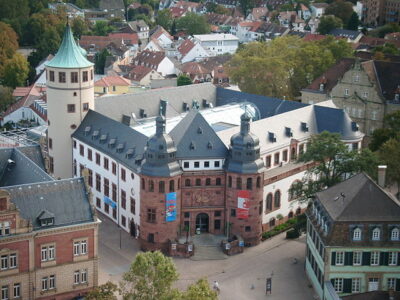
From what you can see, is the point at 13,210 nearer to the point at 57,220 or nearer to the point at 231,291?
the point at 57,220

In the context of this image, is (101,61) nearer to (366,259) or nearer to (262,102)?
(262,102)

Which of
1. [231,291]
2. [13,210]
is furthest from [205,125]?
[13,210]

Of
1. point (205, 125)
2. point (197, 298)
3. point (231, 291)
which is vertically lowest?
point (231, 291)

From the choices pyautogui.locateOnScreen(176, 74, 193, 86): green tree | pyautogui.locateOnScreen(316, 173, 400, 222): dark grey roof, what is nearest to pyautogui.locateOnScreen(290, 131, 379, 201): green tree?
pyautogui.locateOnScreen(316, 173, 400, 222): dark grey roof

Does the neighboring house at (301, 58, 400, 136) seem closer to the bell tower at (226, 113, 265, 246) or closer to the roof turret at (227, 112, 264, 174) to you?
the bell tower at (226, 113, 265, 246)

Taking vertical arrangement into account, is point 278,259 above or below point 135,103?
below

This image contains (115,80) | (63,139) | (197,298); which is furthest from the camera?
(115,80)

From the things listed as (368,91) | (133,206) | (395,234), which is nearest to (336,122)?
(368,91)

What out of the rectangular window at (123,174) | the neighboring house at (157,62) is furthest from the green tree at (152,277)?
the neighboring house at (157,62)

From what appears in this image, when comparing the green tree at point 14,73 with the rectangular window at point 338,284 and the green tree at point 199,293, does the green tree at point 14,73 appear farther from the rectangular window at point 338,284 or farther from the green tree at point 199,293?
the green tree at point 199,293
